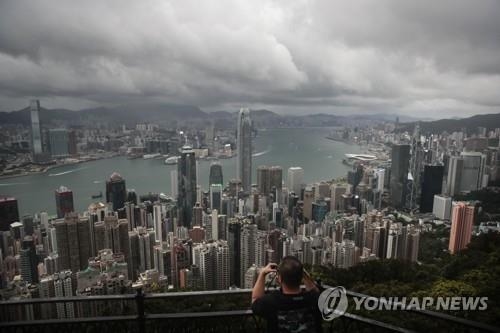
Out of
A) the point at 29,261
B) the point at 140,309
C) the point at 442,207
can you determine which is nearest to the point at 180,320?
the point at 140,309

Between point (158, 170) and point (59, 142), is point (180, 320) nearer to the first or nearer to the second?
point (59, 142)

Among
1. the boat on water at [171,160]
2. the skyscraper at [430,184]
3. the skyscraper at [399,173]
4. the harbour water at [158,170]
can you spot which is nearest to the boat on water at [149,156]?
the harbour water at [158,170]

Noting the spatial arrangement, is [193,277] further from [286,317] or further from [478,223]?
[478,223]

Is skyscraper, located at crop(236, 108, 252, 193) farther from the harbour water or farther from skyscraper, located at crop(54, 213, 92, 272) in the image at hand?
skyscraper, located at crop(54, 213, 92, 272)

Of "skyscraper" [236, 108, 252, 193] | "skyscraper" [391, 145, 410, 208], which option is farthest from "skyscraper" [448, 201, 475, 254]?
"skyscraper" [236, 108, 252, 193]

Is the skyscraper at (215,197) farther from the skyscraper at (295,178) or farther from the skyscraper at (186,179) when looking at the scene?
the skyscraper at (295,178)
